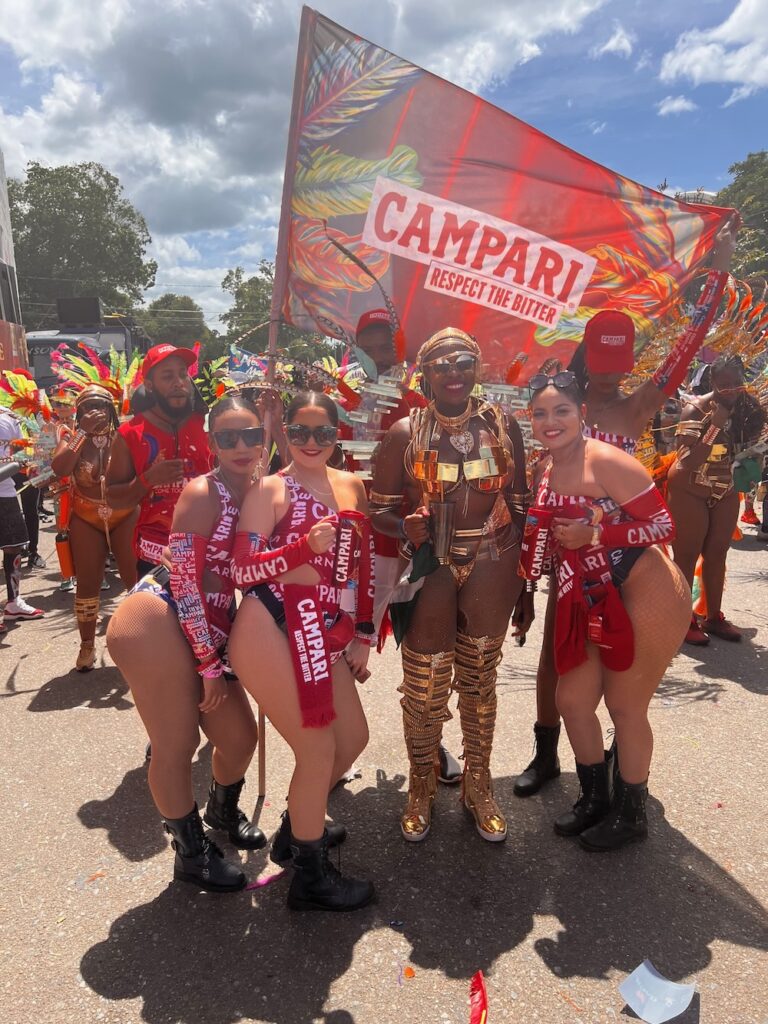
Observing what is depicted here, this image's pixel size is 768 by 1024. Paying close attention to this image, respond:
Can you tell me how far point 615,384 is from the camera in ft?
10.0

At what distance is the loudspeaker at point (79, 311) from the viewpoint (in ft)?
71.8

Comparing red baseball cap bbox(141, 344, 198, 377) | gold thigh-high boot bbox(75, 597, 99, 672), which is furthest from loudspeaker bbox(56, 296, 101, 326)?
red baseball cap bbox(141, 344, 198, 377)

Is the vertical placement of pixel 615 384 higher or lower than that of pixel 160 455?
higher

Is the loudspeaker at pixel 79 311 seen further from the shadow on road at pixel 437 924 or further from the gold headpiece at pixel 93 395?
the shadow on road at pixel 437 924

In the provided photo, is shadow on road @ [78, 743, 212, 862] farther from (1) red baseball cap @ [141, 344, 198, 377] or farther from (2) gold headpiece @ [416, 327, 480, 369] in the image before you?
(2) gold headpiece @ [416, 327, 480, 369]

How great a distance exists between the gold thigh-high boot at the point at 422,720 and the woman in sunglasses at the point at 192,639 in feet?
2.37

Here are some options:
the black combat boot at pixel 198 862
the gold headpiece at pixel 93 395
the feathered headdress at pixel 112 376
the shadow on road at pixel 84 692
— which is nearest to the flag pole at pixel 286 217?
the black combat boot at pixel 198 862

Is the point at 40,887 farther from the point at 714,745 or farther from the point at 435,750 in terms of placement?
the point at 714,745

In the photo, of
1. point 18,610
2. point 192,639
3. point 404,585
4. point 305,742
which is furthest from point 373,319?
point 18,610

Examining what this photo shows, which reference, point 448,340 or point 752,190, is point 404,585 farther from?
point 752,190

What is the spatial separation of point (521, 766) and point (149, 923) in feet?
6.21

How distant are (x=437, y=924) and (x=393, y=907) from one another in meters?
0.18

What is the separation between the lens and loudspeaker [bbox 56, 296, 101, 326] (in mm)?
21875

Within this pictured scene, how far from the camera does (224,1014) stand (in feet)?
6.44
